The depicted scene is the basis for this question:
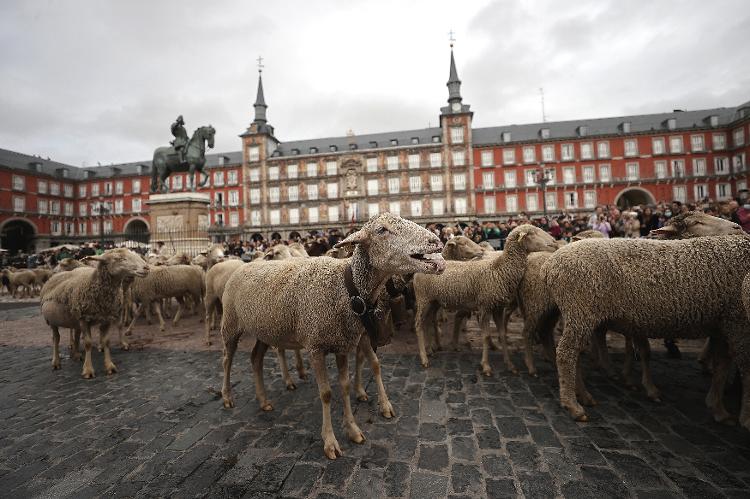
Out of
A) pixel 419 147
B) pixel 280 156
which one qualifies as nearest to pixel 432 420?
pixel 419 147

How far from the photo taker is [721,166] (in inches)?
1726

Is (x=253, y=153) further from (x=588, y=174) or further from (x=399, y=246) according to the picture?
(x=399, y=246)

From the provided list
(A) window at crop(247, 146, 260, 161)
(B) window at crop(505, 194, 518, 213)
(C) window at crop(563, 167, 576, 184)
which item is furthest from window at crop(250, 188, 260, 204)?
(C) window at crop(563, 167, 576, 184)

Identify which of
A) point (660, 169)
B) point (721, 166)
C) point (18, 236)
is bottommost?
point (18, 236)

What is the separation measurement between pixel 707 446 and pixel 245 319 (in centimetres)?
458

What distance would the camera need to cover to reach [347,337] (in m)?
3.20

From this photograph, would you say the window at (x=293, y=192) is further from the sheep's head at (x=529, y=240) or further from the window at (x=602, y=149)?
the sheep's head at (x=529, y=240)

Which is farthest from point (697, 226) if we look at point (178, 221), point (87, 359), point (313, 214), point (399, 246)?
point (313, 214)

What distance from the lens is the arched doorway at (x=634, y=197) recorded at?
45.2 metres

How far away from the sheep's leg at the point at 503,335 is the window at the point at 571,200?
49.0 meters

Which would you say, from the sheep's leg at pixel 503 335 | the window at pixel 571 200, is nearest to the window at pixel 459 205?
the window at pixel 571 200

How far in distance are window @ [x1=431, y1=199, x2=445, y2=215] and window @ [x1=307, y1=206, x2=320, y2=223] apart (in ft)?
60.5

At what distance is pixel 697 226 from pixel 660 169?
179 ft

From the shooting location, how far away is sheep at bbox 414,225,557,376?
16.6 feet
